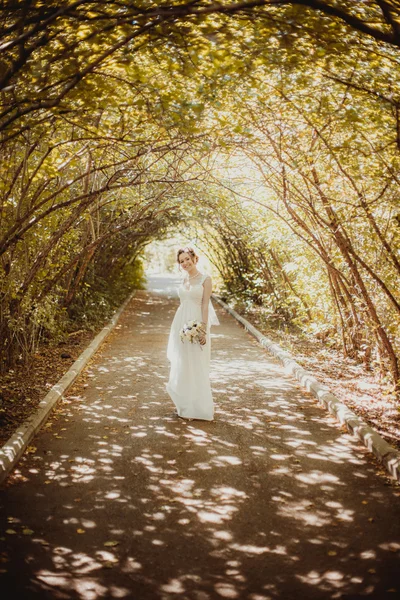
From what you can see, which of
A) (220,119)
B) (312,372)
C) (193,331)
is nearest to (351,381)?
(312,372)

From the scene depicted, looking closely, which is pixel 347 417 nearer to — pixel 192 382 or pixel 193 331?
pixel 192 382

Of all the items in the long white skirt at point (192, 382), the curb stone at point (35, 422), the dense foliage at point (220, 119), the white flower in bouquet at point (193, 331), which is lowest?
the curb stone at point (35, 422)

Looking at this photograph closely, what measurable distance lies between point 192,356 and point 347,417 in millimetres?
1932

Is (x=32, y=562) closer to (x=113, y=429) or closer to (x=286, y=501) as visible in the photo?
(x=286, y=501)

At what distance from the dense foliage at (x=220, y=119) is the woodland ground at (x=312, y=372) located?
379 millimetres

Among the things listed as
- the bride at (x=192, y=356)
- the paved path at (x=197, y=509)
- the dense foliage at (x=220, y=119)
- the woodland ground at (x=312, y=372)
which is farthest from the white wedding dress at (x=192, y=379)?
the dense foliage at (x=220, y=119)

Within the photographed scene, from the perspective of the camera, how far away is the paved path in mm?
3428

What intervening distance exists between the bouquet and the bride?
0.11 feet

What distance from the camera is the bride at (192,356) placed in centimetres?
676

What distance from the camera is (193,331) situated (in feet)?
22.0

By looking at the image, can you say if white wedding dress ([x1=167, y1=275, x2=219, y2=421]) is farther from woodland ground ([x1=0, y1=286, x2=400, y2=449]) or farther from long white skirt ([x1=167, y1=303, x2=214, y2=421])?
woodland ground ([x1=0, y1=286, x2=400, y2=449])

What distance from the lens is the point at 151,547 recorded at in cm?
382

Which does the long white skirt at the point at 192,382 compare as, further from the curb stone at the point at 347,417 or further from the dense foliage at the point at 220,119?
the dense foliage at the point at 220,119

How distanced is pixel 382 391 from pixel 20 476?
17.3ft
